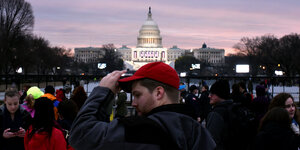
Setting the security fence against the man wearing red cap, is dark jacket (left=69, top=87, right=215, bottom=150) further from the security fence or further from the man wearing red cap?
the security fence

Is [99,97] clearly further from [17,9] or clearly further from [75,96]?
[17,9]

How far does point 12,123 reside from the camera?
209 inches

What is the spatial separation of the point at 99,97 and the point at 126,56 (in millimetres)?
185036

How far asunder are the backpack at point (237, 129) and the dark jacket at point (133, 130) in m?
2.77

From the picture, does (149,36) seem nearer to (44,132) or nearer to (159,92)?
(44,132)

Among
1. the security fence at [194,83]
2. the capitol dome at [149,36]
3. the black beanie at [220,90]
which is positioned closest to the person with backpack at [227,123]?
the black beanie at [220,90]

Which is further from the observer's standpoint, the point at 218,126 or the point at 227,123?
the point at 227,123

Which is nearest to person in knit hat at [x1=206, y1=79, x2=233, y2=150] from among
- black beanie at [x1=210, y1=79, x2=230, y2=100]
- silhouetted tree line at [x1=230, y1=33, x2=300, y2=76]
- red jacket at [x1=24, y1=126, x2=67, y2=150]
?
black beanie at [x1=210, y1=79, x2=230, y2=100]

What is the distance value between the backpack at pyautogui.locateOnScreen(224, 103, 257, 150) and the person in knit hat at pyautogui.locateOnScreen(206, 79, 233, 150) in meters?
0.07

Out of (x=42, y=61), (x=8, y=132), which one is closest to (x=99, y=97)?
(x=8, y=132)

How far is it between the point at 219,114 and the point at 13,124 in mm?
2712

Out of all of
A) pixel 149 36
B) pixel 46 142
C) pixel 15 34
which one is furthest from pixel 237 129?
pixel 149 36

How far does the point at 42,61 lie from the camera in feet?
210

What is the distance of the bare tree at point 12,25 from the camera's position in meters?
44.7
